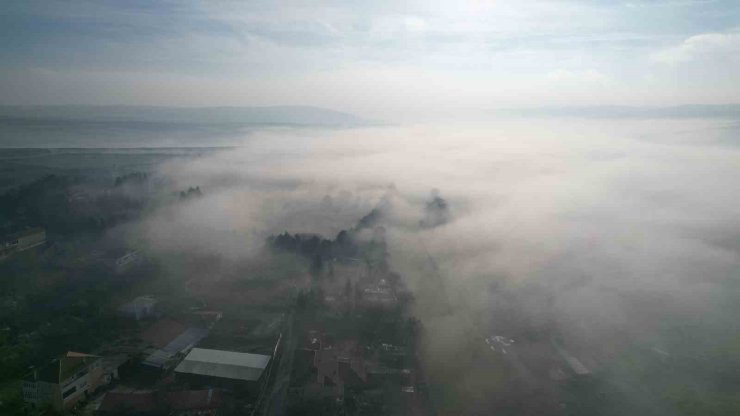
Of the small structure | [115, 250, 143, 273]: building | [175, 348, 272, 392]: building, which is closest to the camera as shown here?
[175, 348, 272, 392]: building

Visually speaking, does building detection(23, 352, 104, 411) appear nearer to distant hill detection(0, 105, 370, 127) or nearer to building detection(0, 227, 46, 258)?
building detection(0, 227, 46, 258)

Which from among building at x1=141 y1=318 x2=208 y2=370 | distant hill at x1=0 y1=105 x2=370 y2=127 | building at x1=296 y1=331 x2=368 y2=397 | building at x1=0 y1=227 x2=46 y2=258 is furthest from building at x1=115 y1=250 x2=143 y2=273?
distant hill at x1=0 y1=105 x2=370 y2=127

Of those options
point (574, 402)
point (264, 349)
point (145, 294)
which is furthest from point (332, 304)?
point (574, 402)

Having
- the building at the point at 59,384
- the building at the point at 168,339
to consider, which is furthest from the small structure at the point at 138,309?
the building at the point at 59,384

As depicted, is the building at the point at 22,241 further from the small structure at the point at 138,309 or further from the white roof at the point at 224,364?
the white roof at the point at 224,364

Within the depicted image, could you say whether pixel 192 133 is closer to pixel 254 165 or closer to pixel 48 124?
pixel 48 124

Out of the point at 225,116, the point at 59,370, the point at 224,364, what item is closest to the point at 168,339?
the point at 224,364

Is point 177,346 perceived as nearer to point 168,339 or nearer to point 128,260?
point 168,339
